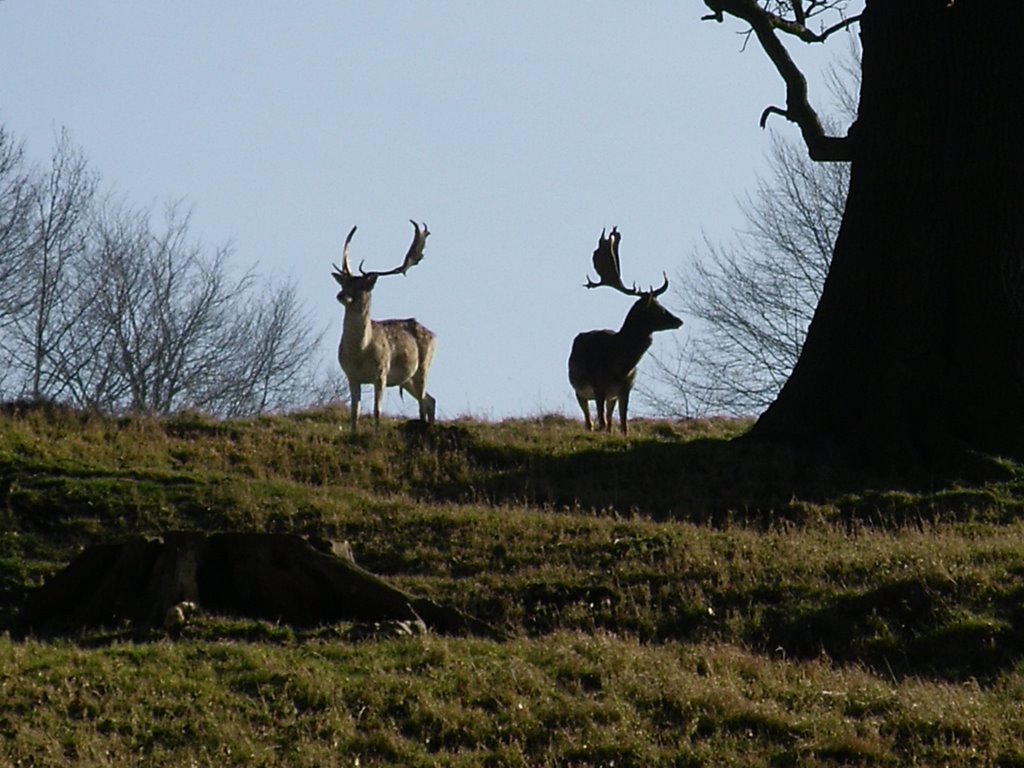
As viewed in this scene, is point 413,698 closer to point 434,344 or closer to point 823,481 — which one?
point 823,481

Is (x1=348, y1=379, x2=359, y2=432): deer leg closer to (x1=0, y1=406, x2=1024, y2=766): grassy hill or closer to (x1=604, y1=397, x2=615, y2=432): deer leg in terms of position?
(x1=0, y1=406, x2=1024, y2=766): grassy hill

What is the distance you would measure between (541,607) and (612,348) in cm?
1036

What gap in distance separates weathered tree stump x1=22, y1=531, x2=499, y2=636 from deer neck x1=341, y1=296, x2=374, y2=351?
8929mm

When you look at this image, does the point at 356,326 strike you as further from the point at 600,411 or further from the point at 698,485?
the point at 698,485

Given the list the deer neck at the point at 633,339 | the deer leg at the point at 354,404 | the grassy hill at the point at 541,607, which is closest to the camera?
the grassy hill at the point at 541,607

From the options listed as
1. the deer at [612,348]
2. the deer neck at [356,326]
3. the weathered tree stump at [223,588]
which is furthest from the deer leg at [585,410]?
the weathered tree stump at [223,588]

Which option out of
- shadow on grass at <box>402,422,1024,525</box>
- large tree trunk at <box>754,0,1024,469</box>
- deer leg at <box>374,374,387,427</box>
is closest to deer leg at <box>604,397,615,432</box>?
deer leg at <box>374,374,387,427</box>

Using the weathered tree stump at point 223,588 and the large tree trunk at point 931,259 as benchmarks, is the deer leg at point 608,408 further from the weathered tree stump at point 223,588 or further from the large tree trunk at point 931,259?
the weathered tree stump at point 223,588

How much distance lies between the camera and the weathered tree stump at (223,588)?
12.7 meters

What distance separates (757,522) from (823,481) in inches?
57.7

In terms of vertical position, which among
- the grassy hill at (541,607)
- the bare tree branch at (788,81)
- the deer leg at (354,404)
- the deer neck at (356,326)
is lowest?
the grassy hill at (541,607)

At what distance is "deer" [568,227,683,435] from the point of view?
2291cm

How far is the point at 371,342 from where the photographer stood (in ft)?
72.7

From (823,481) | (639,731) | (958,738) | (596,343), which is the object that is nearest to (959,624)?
(958,738)
